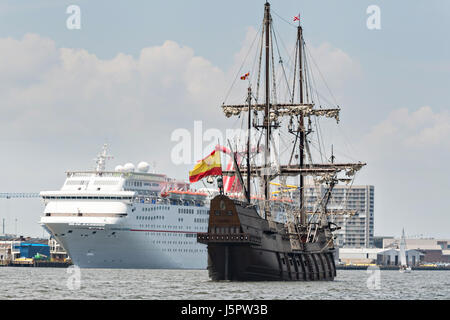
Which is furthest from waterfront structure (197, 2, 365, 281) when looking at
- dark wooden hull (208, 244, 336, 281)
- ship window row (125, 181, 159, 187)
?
ship window row (125, 181, 159, 187)

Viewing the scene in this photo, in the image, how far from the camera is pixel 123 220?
129250mm

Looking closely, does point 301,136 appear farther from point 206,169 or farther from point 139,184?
point 139,184

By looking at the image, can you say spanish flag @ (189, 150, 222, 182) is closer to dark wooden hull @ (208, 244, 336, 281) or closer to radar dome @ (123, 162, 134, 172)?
dark wooden hull @ (208, 244, 336, 281)

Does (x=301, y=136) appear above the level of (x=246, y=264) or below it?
above

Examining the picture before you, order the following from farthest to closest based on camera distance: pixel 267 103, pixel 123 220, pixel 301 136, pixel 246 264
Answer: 1. pixel 123 220
2. pixel 301 136
3. pixel 267 103
4. pixel 246 264

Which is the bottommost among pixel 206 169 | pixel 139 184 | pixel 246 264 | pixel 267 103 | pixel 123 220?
pixel 246 264

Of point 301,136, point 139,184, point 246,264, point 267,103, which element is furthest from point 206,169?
point 139,184

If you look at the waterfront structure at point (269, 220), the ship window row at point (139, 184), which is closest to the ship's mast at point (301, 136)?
the waterfront structure at point (269, 220)

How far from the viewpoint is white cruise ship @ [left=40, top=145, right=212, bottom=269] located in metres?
129

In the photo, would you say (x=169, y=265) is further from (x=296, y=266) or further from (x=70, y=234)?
(x=296, y=266)

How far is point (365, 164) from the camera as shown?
103 m

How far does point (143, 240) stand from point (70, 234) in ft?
34.4
